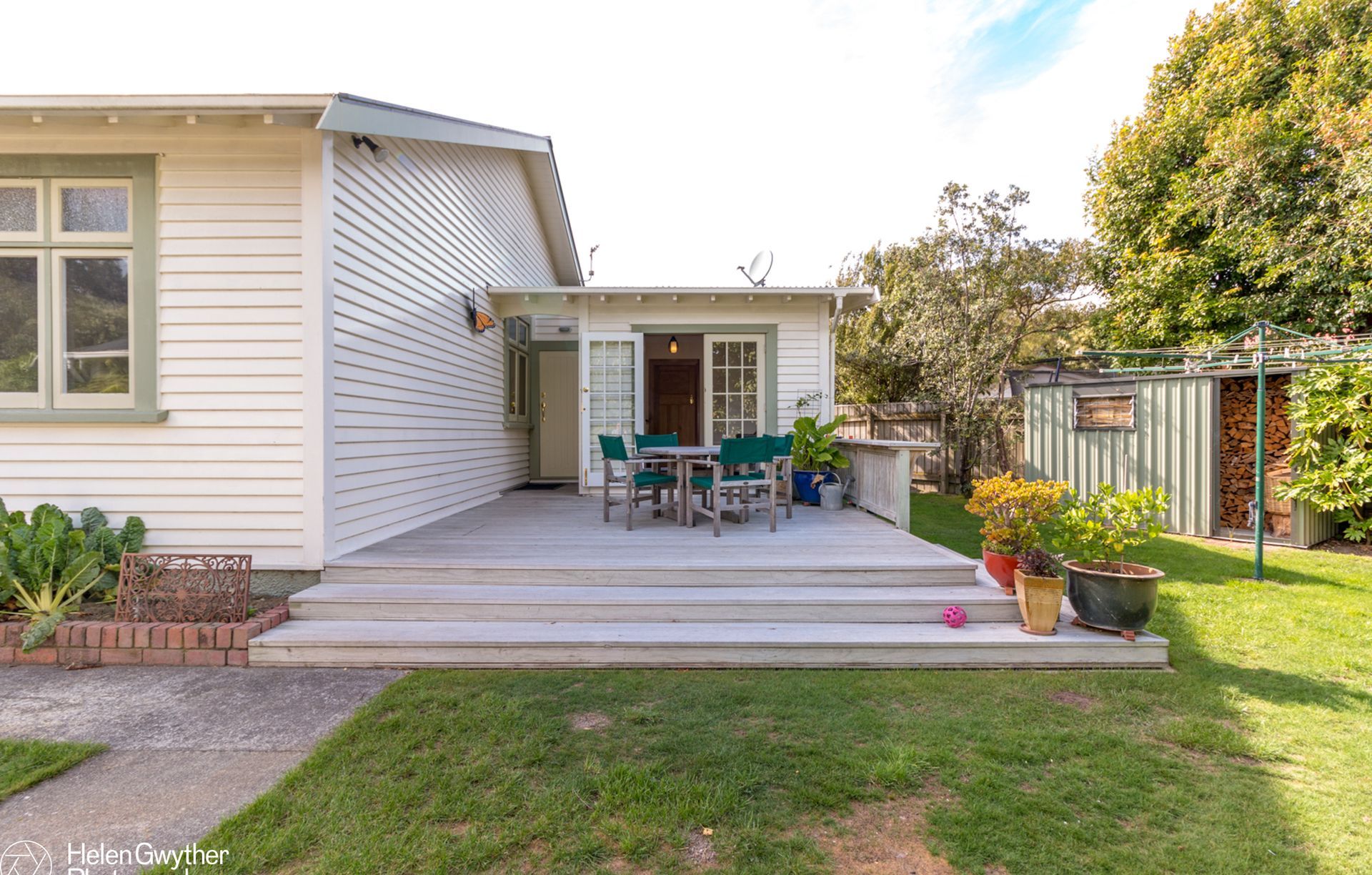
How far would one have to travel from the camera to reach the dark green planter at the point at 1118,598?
2973 mm

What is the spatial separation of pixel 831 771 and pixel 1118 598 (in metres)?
2.06

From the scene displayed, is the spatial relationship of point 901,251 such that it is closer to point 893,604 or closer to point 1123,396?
point 1123,396

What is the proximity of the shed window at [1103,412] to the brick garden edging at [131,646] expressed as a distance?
861cm

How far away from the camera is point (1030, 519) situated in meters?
3.36

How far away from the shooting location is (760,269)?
8117 mm

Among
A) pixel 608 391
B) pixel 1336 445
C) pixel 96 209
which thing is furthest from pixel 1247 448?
pixel 96 209

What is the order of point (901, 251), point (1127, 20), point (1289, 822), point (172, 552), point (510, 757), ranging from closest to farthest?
point (1289, 822) < point (510, 757) < point (172, 552) < point (1127, 20) < point (901, 251)

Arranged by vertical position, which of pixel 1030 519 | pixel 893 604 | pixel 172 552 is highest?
pixel 1030 519

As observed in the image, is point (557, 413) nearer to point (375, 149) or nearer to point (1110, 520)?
point (375, 149)

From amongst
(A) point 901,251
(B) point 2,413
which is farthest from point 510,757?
(A) point 901,251

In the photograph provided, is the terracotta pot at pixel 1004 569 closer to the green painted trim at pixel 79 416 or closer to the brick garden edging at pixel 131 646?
the brick garden edging at pixel 131 646

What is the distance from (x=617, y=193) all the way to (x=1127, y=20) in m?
10.5

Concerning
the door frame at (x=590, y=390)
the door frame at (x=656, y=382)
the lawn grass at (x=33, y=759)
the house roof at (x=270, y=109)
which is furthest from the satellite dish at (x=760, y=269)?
the lawn grass at (x=33, y=759)

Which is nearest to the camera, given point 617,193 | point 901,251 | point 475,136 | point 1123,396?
point 475,136
